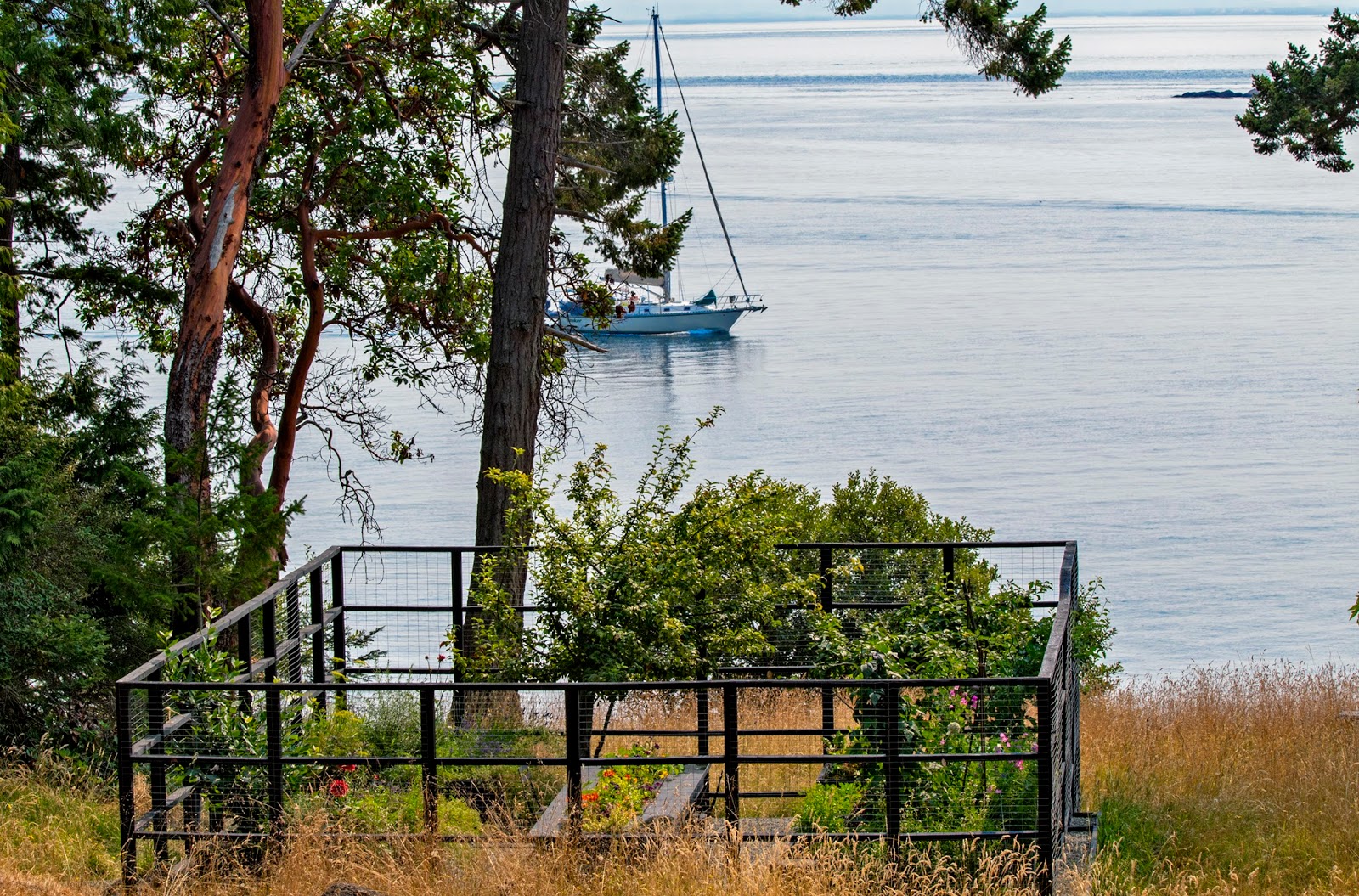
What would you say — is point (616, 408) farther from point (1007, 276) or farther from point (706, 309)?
point (1007, 276)

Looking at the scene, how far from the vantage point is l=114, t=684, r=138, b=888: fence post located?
24.6 feet

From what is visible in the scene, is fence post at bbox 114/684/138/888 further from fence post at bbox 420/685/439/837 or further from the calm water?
the calm water

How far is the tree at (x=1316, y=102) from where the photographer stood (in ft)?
62.4

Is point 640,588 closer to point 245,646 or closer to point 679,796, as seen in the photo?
point 679,796

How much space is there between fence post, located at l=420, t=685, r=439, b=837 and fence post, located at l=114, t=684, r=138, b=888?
1429 millimetres

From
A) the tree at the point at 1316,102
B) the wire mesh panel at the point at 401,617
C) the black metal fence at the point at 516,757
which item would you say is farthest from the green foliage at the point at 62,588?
the tree at the point at 1316,102

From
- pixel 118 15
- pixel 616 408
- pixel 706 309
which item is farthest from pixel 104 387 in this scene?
pixel 706 309

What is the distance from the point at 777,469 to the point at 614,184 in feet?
84.0

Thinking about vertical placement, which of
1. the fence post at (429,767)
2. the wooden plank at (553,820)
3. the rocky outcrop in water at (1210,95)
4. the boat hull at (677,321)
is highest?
the rocky outcrop in water at (1210,95)

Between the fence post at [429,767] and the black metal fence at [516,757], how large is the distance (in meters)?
0.01

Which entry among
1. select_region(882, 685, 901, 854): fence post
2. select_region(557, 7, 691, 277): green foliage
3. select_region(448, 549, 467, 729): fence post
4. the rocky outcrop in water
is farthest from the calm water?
the rocky outcrop in water

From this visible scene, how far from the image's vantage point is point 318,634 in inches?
395

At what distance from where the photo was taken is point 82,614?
11375mm

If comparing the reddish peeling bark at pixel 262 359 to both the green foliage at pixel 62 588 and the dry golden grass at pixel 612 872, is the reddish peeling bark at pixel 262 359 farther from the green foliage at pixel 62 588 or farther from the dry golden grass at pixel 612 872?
the dry golden grass at pixel 612 872
